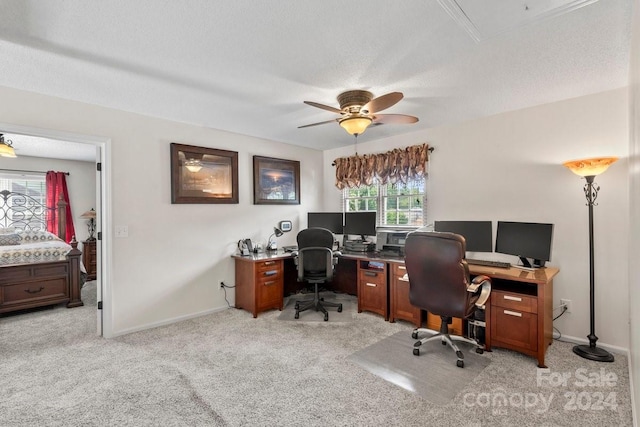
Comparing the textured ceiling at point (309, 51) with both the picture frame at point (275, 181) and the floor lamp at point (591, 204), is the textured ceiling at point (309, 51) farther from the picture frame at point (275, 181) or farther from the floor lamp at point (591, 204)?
the picture frame at point (275, 181)

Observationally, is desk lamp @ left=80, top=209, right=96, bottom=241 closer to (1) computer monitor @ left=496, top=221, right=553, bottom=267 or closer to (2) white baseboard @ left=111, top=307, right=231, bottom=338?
(2) white baseboard @ left=111, top=307, right=231, bottom=338

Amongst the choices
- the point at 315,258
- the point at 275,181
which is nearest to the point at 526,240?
the point at 315,258

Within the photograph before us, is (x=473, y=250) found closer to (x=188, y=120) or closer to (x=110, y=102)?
(x=188, y=120)

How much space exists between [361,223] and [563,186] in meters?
2.31

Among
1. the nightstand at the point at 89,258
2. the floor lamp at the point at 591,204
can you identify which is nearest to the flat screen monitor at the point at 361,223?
the floor lamp at the point at 591,204

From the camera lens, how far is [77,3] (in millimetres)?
1590

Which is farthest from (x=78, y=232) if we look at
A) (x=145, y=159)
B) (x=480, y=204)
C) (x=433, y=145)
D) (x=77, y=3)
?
(x=480, y=204)

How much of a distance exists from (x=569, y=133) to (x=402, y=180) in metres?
1.84

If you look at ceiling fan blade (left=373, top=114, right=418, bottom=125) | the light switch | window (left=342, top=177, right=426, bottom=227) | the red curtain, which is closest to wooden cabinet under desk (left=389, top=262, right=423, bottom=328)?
window (left=342, top=177, right=426, bottom=227)

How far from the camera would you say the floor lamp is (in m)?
2.50

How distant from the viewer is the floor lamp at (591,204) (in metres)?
2.50

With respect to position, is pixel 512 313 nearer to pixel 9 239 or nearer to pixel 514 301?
pixel 514 301

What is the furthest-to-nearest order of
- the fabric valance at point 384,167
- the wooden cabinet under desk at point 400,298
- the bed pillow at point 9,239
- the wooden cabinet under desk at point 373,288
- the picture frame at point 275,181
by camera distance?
the bed pillow at point 9,239 < the picture frame at point 275,181 < the fabric valance at point 384,167 < the wooden cabinet under desk at point 373,288 < the wooden cabinet under desk at point 400,298

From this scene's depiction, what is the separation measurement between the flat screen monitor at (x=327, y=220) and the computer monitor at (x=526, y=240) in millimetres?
2161
